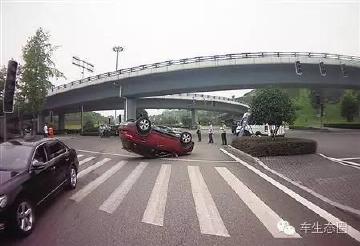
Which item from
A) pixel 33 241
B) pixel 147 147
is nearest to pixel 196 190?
pixel 33 241

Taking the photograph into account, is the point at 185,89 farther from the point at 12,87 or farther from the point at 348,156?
the point at 12,87

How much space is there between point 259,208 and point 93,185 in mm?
4896

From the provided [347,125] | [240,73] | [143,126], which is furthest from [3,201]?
[347,125]

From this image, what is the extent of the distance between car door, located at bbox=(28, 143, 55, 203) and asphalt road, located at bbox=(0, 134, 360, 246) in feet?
1.51

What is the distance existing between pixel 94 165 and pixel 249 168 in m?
6.20

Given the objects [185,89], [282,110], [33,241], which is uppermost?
[185,89]

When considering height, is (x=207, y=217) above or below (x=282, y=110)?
below

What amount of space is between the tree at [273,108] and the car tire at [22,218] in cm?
1525

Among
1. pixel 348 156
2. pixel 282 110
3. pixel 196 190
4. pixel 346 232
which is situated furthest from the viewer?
pixel 282 110

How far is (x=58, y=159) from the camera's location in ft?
28.7

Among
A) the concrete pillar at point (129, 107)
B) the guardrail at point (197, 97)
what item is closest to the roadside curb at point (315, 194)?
the concrete pillar at point (129, 107)

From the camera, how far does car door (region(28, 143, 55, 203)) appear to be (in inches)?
269

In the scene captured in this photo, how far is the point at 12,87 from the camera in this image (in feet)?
32.3

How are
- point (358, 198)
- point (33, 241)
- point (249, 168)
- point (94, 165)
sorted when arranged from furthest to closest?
point (94, 165)
point (249, 168)
point (358, 198)
point (33, 241)
